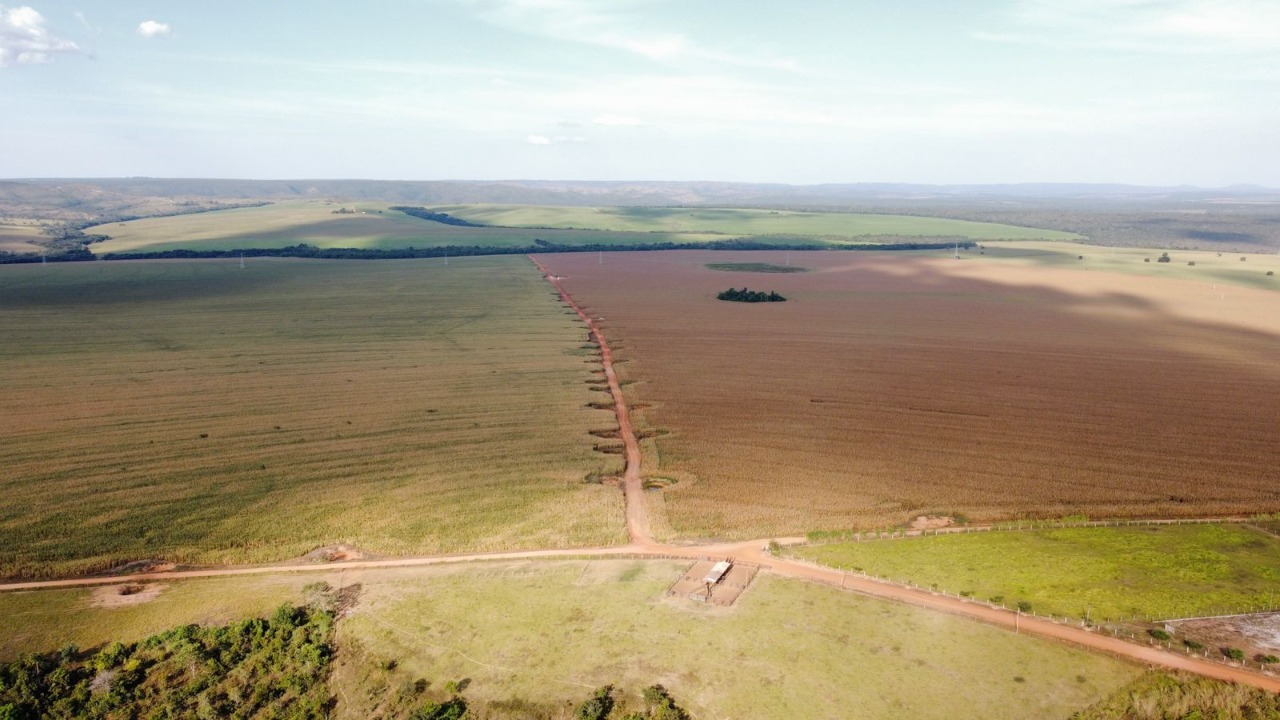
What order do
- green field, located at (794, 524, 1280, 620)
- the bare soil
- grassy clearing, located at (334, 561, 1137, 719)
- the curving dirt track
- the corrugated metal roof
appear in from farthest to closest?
the corrugated metal roof, the bare soil, green field, located at (794, 524, 1280, 620), the curving dirt track, grassy clearing, located at (334, 561, 1137, 719)

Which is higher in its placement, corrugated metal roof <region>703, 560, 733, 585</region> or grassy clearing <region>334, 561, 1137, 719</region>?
corrugated metal roof <region>703, 560, 733, 585</region>

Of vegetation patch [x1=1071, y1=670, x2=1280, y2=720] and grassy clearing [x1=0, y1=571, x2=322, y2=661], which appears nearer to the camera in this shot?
vegetation patch [x1=1071, y1=670, x2=1280, y2=720]

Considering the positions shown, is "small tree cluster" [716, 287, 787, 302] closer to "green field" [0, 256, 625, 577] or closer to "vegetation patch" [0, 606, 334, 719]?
"green field" [0, 256, 625, 577]

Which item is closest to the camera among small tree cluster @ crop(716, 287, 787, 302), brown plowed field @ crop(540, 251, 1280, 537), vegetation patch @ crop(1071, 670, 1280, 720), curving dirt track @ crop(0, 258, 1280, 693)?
vegetation patch @ crop(1071, 670, 1280, 720)

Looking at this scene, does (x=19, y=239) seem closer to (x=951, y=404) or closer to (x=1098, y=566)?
(x=951, y=404)

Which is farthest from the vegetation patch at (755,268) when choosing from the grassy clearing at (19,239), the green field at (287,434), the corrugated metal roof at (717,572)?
the grassy clearing at (19,239)

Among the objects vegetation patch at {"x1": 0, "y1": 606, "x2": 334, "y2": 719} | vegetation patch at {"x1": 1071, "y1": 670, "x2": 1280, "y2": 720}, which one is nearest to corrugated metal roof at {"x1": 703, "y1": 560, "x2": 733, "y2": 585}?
vegetation patch at {"x1": 1071, "y1": 670, "x2": 1280, "y2": 720}
